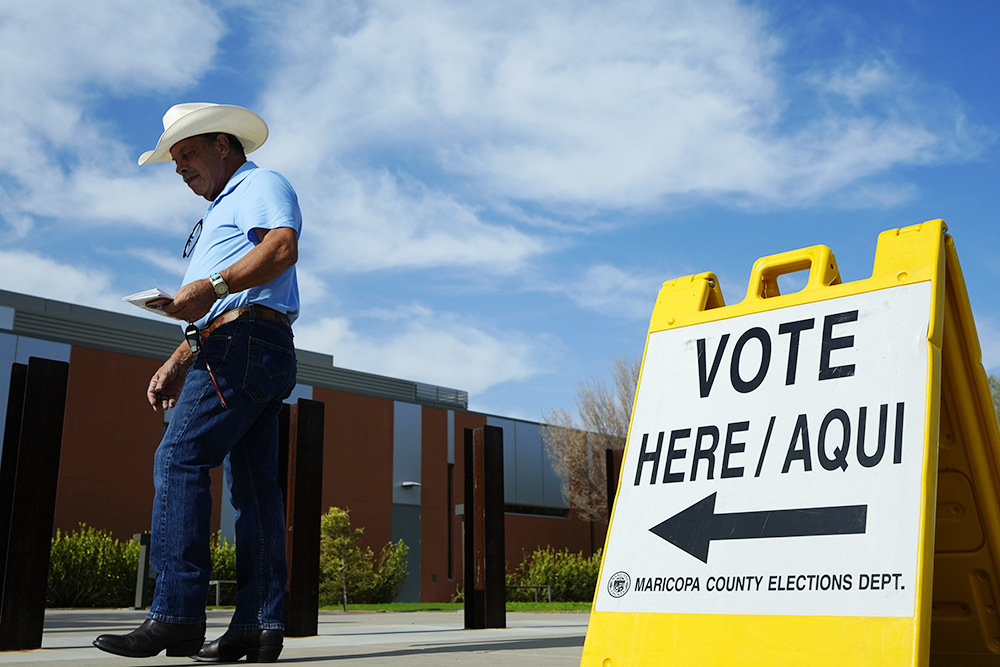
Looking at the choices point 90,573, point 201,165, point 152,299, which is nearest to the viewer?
point 152,299

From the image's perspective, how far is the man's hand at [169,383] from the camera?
3539 mm

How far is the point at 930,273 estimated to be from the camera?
6.93 feet

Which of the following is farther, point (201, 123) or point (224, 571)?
point (224, 571)

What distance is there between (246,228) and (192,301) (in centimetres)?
47

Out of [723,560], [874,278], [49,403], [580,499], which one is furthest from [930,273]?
[580,499]

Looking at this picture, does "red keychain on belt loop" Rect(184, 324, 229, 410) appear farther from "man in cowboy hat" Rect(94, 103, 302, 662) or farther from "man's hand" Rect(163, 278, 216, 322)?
"man's hand" Rect(163, 278, 216, 322)

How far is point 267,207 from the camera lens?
3281 millimetres

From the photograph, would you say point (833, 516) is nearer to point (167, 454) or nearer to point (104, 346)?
point (167, 454)

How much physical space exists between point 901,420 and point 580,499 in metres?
30.2

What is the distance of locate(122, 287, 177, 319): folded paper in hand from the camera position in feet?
9.35

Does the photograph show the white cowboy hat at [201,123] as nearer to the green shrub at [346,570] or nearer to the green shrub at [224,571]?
the green shrub at [346,570]

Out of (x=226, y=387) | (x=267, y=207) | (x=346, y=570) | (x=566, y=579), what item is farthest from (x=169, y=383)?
(x=566, y=579)

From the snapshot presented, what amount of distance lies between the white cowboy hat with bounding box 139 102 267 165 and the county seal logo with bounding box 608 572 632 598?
239 cm

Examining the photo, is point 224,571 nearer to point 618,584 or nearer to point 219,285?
point 219,285
